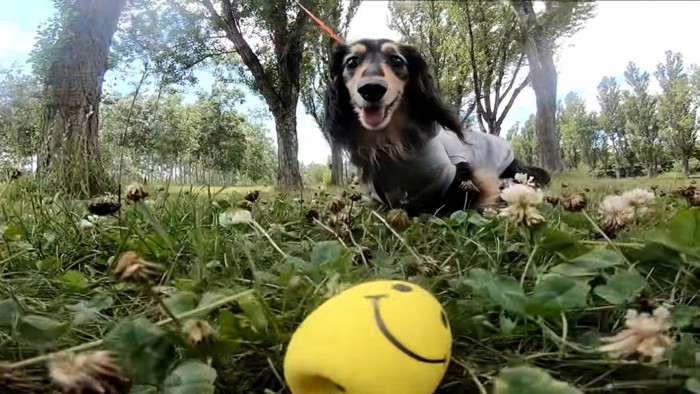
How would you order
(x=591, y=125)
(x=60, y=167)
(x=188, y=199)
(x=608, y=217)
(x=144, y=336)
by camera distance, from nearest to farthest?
(x=144, y=336) < (x=608, y=217) < (x=188, y=199) < (x=60, y=167) < (x=591, y=125)

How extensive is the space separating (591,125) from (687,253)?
80cm

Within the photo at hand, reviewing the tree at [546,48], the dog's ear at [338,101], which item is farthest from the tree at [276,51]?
the tree at [546,48]

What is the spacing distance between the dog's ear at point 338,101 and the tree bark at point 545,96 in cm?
33

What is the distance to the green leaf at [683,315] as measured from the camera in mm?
207

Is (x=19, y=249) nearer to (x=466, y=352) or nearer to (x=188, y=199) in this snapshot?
(x=188, y=199)

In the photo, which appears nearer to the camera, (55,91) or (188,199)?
(188,199)

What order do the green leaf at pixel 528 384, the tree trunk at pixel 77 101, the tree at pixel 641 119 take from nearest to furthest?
the green leaf at pixel 528 384 < the tree trunk at pixel 77 101 < the tree at pixel 641 119

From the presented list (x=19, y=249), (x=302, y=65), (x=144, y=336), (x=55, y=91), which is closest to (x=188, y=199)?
(x=19, y=249)

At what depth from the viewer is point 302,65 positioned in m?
1.16

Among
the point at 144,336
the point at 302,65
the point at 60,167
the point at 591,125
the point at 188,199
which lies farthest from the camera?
the point at 302,65

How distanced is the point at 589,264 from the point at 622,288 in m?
0.03

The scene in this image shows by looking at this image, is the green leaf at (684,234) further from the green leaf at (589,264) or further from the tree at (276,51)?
the tree at (276,51)

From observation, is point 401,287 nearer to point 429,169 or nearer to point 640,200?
point 640,200

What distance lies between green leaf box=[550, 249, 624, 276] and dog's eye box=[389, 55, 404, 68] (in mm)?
596
